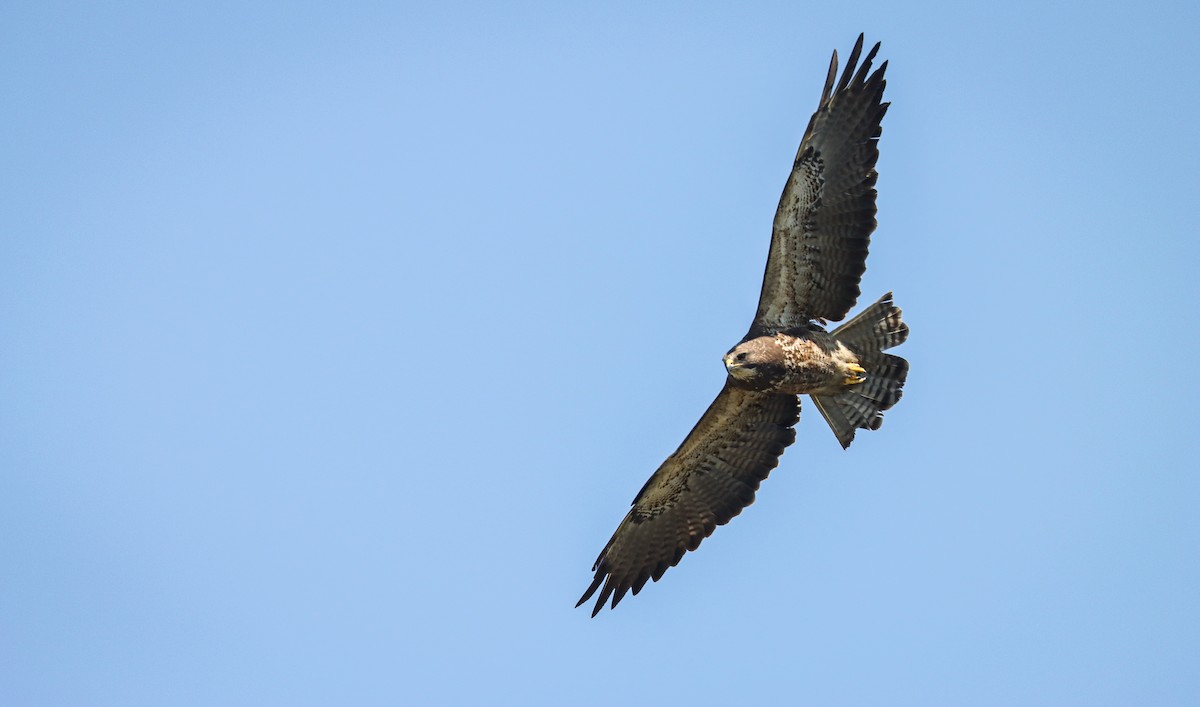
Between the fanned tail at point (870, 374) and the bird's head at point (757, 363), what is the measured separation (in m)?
0.73

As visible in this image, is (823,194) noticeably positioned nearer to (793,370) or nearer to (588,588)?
(793,370)

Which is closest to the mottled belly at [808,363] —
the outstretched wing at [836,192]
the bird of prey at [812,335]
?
the bird of prey at [812,335]

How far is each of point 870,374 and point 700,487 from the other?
2225 millimetres

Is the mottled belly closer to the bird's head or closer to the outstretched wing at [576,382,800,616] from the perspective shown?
the bird's head

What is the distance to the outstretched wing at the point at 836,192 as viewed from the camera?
557 inches

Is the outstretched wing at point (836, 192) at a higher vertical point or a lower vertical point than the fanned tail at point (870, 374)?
higher

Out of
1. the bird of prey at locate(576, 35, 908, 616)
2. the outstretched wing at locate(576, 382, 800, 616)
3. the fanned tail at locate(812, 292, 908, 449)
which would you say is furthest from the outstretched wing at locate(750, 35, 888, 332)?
the outstretched wing at locate(576, 382, 800, 616)

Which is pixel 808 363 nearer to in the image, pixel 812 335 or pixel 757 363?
pixel 812 335

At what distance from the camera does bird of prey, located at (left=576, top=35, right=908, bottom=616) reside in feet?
46.5

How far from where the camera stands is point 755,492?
15.4 m

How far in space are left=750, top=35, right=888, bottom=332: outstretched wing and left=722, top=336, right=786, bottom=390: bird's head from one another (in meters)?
0.80

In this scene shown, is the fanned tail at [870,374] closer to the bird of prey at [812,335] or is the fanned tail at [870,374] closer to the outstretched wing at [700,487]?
the bird of prey at [812,335]

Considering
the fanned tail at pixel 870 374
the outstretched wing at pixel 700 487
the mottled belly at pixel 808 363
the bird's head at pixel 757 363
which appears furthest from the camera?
the outstretched wing at pixel 700 487

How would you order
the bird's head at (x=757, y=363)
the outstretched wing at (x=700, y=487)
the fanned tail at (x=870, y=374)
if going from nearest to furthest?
the bird's head at (x=757, y=363) → the fanned tail at (x=870, y=374) → the outstretched wing at (x=700, y=487)
